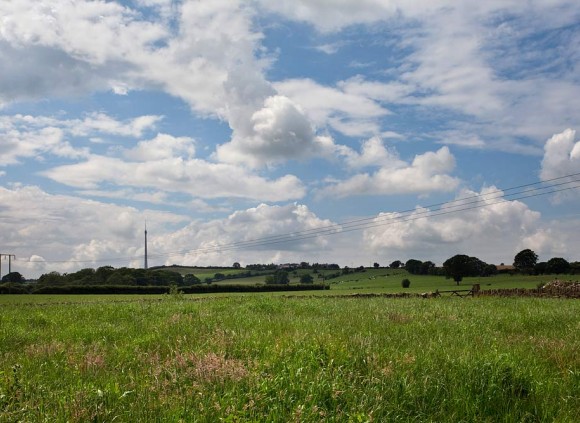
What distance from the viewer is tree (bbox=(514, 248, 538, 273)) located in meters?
125

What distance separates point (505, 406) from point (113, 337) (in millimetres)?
9202

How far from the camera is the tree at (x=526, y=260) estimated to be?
124750mm

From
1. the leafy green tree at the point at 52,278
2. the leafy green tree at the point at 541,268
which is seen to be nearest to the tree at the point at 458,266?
the leafy green tree at the point at 541,268

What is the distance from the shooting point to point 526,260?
125m

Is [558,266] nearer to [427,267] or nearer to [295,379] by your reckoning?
[427,267]

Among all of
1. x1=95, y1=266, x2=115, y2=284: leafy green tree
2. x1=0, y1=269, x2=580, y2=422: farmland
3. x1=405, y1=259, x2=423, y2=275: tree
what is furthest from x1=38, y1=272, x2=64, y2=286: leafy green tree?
x1=0, y1=269, x2=580, y2=422: farmland

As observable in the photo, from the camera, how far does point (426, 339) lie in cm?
1046

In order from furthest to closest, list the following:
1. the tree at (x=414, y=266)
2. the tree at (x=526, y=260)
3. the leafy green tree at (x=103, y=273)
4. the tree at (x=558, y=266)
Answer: the tree at (x=414, y=266), the leafy green tree at (x=103, y=273), the tree at (x=526, y=260), the tree at (x=558, y=266)

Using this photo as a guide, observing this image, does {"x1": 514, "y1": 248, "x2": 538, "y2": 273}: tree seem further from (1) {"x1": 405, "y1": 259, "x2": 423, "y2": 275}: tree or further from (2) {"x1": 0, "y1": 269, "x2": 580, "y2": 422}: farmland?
(2) {"x1": 0, "y1": 269, "x2": 580, "y2": 422}: farmland

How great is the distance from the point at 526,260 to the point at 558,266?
9.64m

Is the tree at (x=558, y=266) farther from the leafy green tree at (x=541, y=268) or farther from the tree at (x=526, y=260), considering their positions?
the tree at (x=526, y=260)

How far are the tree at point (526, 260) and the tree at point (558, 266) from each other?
596 centimetres

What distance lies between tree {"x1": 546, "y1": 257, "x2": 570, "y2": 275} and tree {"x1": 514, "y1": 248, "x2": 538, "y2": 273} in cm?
596

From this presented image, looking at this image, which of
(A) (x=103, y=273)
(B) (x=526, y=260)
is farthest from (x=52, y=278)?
(B) (x=526, y=260)
